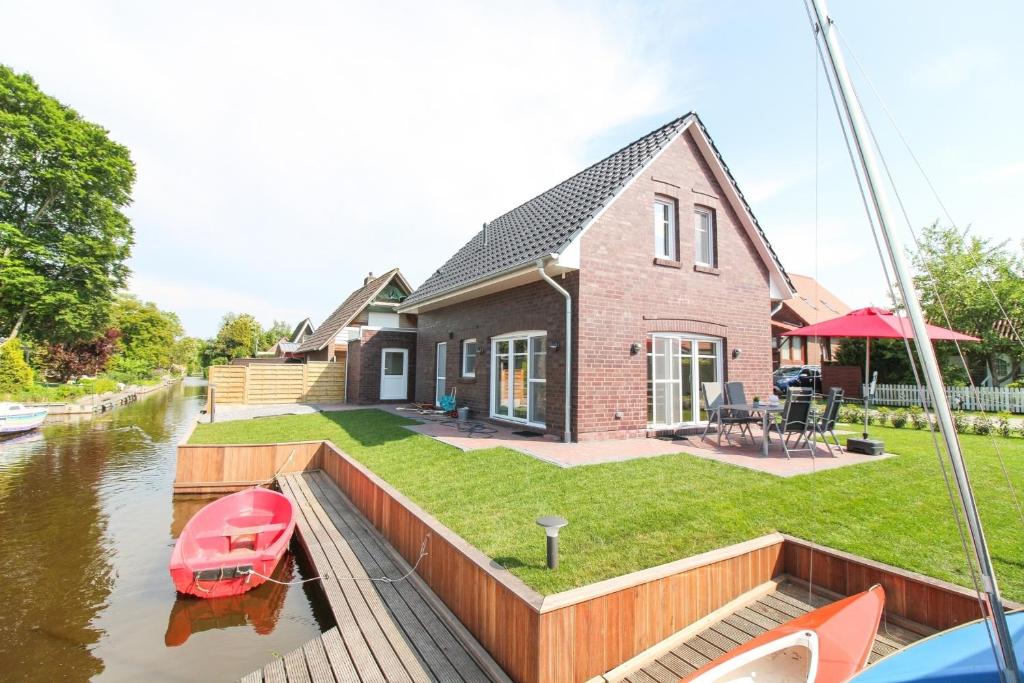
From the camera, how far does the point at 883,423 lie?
11781 millimetres

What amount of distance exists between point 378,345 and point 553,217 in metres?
10.1

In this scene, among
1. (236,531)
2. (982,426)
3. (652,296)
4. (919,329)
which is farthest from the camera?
(652,296)

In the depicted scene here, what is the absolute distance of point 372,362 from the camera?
59.6 feet

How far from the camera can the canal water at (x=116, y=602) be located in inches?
178

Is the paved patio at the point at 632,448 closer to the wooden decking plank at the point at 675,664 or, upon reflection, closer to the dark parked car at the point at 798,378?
the wooden decking plank at the point at 675,664

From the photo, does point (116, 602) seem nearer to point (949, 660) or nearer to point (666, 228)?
point (949, 660)

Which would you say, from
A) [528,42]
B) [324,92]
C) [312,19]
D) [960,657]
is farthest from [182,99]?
[960,657]

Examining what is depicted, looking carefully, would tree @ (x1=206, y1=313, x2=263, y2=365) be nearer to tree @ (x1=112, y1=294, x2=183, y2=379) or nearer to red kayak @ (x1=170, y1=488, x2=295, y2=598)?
tree @ (x1=112, y1=294, x2=183, y2=379)

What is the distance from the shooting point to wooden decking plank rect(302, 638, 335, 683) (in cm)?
338

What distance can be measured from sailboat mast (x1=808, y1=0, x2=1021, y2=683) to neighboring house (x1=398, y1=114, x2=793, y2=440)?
6106 millimetres

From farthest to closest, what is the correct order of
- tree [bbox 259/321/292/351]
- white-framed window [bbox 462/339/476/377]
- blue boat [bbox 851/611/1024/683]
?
tree [bbox 259/321/292/351] < white-framed window [bbox 462/339/476/377] < blue boat [bbox 851/611/1024/683]

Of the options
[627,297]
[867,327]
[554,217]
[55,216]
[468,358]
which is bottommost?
[468,358]

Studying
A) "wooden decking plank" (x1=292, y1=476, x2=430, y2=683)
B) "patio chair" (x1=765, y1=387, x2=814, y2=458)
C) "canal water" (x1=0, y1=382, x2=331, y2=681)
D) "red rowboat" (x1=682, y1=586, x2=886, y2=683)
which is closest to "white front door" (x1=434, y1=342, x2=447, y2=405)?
"canal water" (x1=0, y1=382, x2=331, y2=681)

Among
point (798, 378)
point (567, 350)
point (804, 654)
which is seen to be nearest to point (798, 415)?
point (567, 350)
